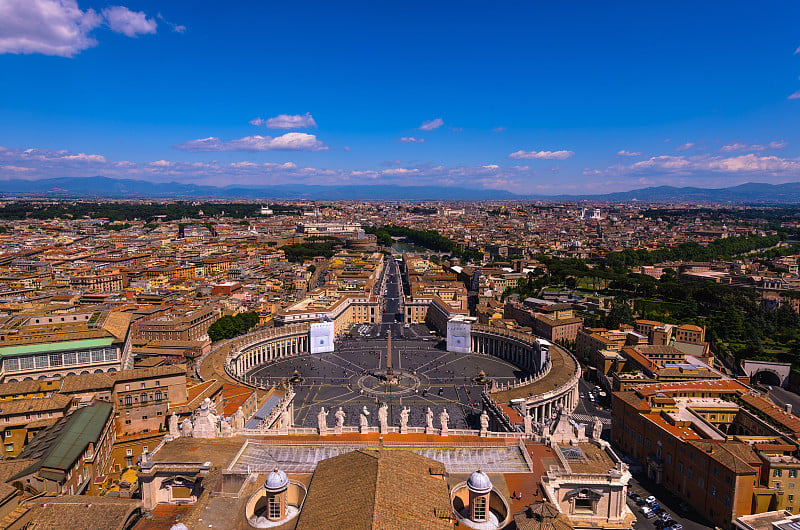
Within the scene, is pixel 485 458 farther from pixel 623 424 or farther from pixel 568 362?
pixel 568 362

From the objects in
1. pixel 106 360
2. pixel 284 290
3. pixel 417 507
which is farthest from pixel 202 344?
pixel 417 507

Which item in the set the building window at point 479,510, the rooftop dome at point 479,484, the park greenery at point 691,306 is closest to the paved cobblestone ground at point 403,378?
the building window at point 479,510

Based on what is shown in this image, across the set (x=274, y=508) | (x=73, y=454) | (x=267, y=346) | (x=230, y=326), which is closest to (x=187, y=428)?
(x=73, y=454)

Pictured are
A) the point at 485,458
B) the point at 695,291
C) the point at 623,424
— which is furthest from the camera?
the point at 695,291

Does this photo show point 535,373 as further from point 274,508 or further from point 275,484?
point 275,484

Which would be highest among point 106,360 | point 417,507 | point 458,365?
point 417,507

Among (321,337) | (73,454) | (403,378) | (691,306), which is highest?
(73,454)

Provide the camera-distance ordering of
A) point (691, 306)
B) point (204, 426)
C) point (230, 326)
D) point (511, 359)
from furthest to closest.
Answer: point (691, 306)
point (230, 326)
point (511, 359)
point (204, 426)

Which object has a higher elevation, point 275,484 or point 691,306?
point 275,484
